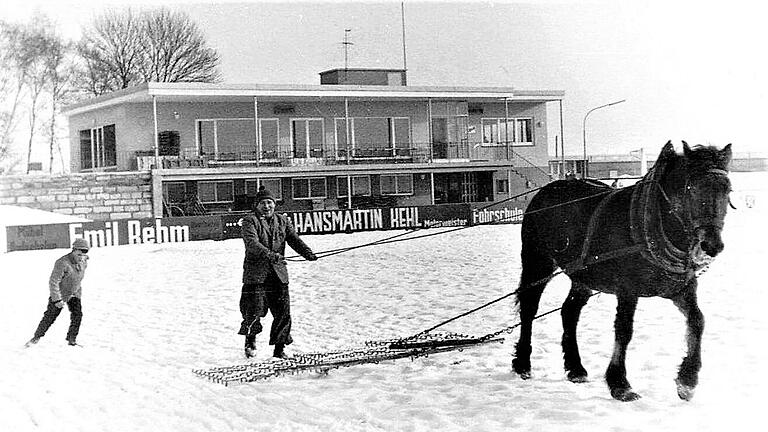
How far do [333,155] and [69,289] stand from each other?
12.1m

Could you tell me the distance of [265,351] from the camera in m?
6.56

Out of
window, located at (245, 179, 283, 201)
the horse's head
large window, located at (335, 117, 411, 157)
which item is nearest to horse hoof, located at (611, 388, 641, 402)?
the horse's head

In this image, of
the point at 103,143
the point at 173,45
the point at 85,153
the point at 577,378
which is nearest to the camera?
the point at 577,378

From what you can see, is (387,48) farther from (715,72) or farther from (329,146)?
(329,146)

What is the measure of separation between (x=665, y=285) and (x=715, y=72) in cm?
196

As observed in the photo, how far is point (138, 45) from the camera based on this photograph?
834cm

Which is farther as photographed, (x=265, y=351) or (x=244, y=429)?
(x=265, y=351)

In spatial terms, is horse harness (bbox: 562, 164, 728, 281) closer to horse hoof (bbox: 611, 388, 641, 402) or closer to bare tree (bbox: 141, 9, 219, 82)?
horse hoof (bbox: 611, 388, 641, 402)

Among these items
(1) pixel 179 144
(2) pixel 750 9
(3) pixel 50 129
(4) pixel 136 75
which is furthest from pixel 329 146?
(2) pixel 750 9

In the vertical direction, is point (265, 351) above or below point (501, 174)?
below

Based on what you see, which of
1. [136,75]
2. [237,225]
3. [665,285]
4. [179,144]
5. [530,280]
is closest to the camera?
[665,285]

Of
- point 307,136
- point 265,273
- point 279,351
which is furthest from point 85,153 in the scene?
point 307,136

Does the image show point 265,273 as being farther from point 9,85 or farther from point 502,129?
point 502,129

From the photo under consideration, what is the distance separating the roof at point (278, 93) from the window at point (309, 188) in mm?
1815
